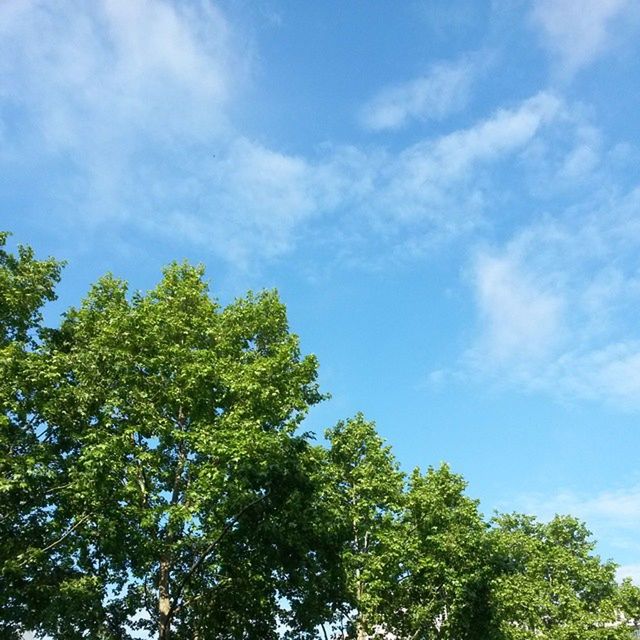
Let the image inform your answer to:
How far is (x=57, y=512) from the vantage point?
19031 mm

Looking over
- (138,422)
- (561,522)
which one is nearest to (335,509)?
(138,422)

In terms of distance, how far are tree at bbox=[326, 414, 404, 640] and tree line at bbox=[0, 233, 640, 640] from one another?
0.33 feet

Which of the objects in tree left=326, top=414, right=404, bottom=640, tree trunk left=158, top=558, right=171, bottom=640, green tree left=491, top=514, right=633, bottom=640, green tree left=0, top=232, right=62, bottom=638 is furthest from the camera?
green tree left=491, top=514, right=633, bottom=640

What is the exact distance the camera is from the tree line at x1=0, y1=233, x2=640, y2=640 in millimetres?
18266

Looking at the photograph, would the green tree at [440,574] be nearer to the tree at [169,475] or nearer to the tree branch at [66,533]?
Result: the tree at [169,475]

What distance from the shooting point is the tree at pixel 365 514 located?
2686 cm

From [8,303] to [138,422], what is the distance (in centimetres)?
569

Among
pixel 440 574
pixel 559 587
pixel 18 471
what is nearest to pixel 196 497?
pixel 18 471

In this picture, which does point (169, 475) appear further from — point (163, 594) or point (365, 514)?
point (365, 514)

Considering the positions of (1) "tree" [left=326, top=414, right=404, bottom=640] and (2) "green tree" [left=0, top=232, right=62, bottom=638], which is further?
(1) "tree" [left=326, top=414, right=404, bottom=640]

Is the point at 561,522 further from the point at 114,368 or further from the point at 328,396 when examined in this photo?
the point at 114,368

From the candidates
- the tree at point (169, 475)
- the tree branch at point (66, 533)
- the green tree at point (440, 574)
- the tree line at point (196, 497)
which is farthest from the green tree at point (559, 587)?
the tree branch at point (66, 533)

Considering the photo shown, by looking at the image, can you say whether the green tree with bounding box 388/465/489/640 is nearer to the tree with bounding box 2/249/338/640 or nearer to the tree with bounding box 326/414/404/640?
the tree with bounding box 326/414/404/640

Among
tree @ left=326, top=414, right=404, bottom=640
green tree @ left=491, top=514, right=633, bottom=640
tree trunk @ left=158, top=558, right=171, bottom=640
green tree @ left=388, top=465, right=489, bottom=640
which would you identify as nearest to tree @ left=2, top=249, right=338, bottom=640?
tree trunk @ left=158, top=558, right=171, bottom=640
